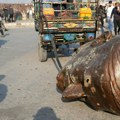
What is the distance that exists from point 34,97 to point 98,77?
1.89m

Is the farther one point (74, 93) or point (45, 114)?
point (45, 114)

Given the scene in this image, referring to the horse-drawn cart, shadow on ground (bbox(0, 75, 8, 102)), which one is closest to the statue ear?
shadow on ground (bbox(0, 75, 8, 102))

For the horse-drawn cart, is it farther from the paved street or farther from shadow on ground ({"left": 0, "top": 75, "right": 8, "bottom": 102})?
shadow on ground ({"left": 0, "top": 75, "right": 8, "bottom": 102})

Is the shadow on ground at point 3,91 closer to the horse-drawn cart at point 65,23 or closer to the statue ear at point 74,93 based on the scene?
the statue ear at point 74,93

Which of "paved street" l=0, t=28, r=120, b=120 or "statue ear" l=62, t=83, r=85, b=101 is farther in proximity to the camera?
"paved street" l=0, t=28, r=120, b=120

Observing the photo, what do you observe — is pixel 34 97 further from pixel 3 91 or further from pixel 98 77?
pixel 98 77

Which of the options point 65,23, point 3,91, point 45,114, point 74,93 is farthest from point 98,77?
point 65,23

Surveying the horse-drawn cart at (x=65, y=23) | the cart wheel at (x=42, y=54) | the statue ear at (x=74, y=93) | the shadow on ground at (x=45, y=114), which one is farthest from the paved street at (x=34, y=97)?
the horse-drawn cart at (x=65, y=23)

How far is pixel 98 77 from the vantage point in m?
5.09

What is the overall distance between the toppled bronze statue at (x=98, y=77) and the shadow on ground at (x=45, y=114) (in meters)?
0.35

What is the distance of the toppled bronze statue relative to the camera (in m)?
4.95

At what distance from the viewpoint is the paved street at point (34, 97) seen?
563cm

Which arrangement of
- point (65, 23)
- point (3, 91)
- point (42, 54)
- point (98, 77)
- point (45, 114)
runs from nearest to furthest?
1. point (98, 77)
2. point (45, 114)
3. point (3, 91)
4. point (65, 23)
5. point (42, 54)

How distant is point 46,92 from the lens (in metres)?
7.00
